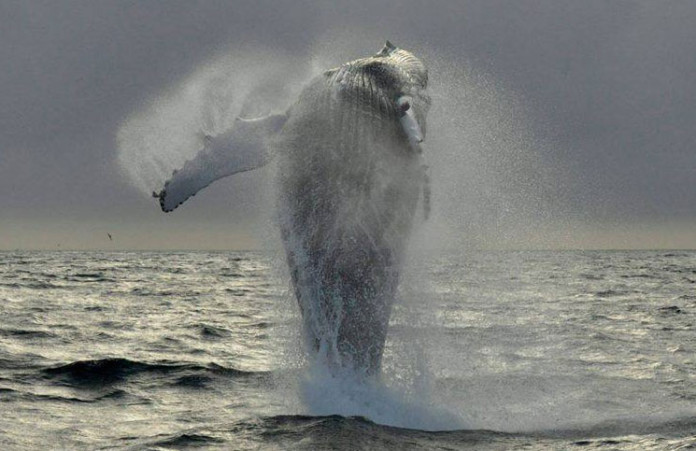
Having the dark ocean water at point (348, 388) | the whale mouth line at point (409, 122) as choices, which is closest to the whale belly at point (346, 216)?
the whale mouth line at point (409, 122)

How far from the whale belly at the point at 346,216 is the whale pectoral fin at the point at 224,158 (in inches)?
8.5

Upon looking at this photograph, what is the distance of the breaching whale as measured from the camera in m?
6.99

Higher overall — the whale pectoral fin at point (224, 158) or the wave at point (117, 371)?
the whale pectoral fin at point (224, 158)

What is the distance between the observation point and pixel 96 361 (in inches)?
412

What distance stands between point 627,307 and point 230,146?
1679 cm

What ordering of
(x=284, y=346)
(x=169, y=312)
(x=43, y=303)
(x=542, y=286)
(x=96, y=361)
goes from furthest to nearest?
(x=542, y=286) < (x=43, y=303) < (x=169, y=312) < (x=96, y=361) < (x=284, y=346)

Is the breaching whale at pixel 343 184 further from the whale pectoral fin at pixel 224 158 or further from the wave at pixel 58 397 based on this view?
the wave at pixel 58 397

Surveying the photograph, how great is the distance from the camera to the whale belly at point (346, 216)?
22.9ft

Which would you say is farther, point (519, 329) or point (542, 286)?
point (542, 286)

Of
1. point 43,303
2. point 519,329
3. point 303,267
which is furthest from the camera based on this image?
point 43,303

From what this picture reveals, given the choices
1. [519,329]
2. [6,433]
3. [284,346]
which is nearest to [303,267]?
[284,346]

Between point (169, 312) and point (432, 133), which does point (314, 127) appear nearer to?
point (432, 133)

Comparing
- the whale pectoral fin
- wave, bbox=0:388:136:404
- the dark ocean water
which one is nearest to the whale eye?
the whale pectoral fin

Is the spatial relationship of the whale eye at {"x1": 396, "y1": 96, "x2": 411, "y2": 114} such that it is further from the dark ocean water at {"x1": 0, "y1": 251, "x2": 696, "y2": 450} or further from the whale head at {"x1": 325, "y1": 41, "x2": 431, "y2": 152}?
the dark ocean water at {"x1": 0, "y1": 251, "x2": 696, "y2": 450}
